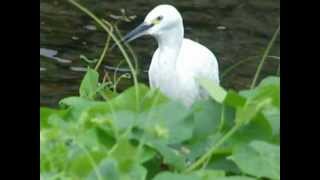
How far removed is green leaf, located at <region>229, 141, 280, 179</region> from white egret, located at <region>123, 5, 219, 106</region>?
3323 mm

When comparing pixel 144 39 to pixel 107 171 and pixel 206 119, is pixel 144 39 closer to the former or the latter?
pixel 206 119

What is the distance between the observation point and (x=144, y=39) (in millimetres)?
8953

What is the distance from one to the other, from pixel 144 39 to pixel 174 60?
9.47ft

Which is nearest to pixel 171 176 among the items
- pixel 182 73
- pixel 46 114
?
pixel 46 114

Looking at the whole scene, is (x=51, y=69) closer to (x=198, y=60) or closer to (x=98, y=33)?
(x=98, y=33)

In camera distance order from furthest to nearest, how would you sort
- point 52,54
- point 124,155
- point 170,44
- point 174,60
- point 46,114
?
point 52,54 → point 174,60 → point 170,44 → point 46,114 → point 124,155

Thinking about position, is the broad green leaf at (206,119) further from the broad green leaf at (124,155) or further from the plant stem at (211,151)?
the broad green leaf at (124,155)

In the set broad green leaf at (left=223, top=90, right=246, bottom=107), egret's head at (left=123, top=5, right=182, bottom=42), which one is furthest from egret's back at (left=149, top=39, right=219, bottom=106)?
broad green leaf at (left=223, top=90, right=246, bottom=107)

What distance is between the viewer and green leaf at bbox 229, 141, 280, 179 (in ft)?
7.72

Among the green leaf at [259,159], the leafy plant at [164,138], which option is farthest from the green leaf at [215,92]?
the green leaf at [259,159]

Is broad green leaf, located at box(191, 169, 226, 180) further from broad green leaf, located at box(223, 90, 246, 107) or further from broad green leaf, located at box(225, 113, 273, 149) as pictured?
broad green leaf, located at box(223, 90, 246, 107)
